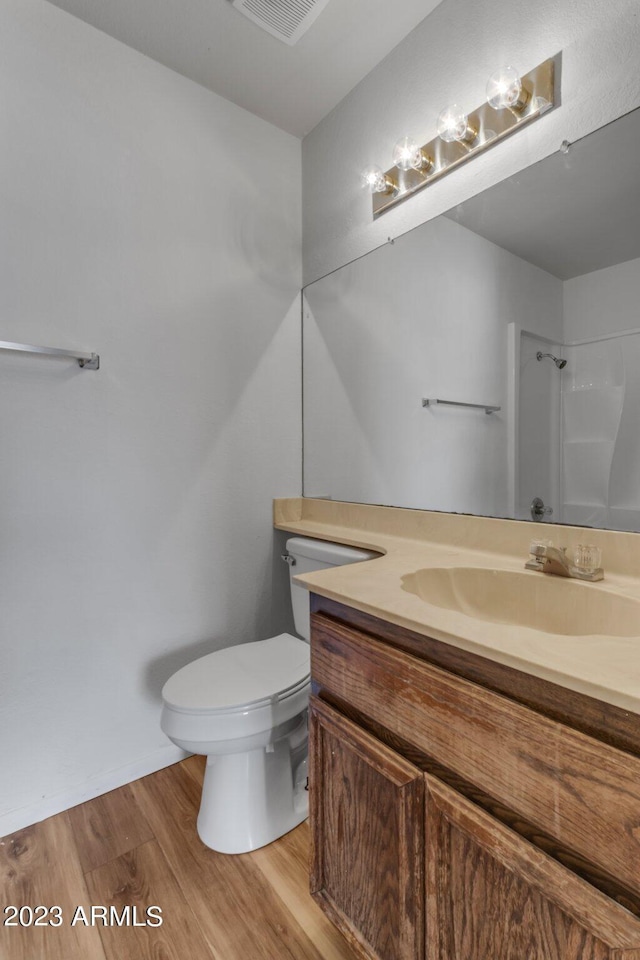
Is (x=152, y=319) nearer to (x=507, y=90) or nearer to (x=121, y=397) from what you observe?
(x=121, y=397)

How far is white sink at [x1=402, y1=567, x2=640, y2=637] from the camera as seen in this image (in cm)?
88

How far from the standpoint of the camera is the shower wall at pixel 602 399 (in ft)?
3.40

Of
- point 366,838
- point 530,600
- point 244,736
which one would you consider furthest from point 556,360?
point 244,736

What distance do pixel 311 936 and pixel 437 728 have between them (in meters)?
0.72

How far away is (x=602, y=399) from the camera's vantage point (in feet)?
3.54

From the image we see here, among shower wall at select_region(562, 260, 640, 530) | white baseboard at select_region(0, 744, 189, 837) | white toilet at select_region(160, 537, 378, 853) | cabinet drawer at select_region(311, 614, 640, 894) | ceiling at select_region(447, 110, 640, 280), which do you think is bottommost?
white baseboard at select_region(0, 744, 189, 837)

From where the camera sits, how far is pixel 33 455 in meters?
1.35

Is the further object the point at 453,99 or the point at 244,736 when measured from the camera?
the point at 453,99

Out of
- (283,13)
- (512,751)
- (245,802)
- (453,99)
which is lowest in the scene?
(245,802)

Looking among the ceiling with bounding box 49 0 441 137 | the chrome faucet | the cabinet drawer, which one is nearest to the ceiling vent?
the ceiling with bounding box 49 0 441 137

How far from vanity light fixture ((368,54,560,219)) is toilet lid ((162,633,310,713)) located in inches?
59.2

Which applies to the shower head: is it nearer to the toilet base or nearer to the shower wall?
the shower wall

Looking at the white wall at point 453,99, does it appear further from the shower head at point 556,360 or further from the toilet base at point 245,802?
the toilet base at point 245,802

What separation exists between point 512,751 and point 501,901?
0.21 meters
